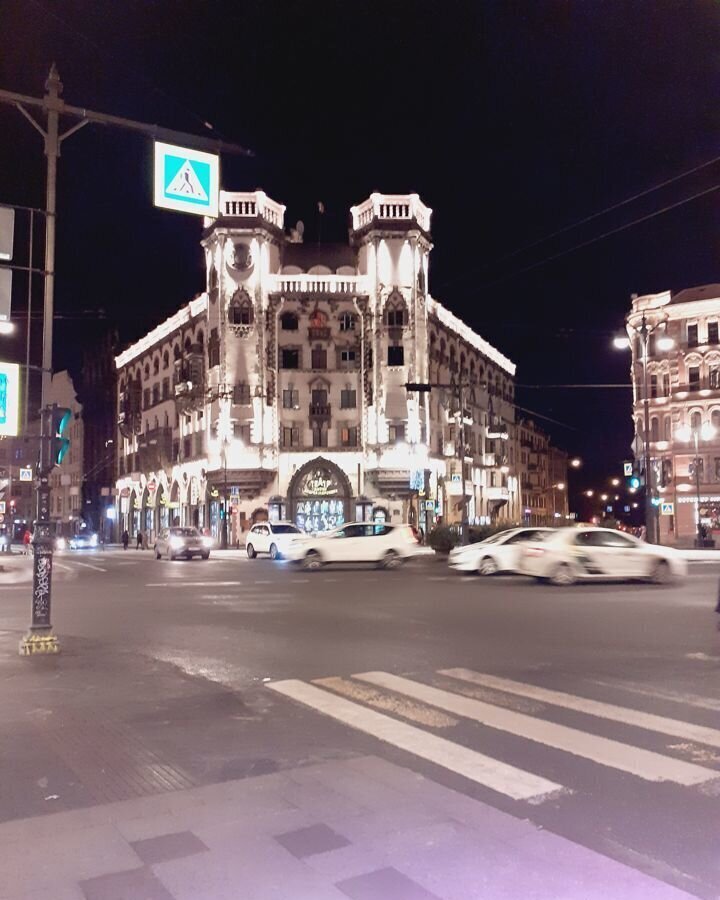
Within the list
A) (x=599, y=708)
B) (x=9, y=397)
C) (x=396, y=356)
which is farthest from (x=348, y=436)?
(x=599, y=708)

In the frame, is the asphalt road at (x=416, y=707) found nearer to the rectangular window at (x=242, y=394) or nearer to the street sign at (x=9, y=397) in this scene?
the street sign at (x=9, y=397)

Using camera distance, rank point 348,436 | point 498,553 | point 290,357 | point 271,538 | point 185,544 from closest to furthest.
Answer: point 498,553, point 271,538, point 185,544, point 348,436, point 290,357

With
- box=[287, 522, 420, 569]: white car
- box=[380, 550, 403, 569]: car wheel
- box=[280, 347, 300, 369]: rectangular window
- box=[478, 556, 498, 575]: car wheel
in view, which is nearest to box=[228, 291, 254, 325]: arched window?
box=[280, 347, 300, 369]: rectangular window

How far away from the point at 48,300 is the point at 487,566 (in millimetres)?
16174

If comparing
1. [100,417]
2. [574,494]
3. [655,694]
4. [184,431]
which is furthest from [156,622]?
[574,494]

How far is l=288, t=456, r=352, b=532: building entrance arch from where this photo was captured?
181 ft

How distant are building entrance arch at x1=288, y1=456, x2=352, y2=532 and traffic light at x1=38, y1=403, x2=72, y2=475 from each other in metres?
43.9

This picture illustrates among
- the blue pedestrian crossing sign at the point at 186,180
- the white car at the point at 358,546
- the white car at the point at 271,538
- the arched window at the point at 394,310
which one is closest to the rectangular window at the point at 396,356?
the arched window at the point at 394,310

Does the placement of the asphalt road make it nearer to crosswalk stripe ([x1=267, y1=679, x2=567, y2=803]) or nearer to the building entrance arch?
crosswalk stripe ([x1=267, y1=679, x2=567, y2=803])

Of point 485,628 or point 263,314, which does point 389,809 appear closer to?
point 485,628

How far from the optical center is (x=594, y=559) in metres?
21.5

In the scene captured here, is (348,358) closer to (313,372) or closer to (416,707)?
(313,372)

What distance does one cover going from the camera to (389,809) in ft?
16.5

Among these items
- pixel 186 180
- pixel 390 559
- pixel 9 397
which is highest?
pixel 186 180
